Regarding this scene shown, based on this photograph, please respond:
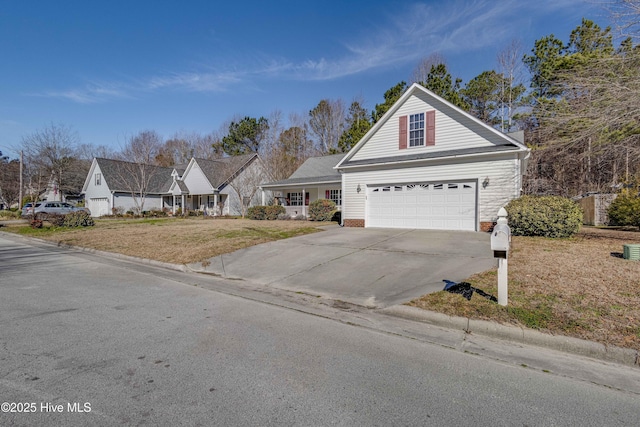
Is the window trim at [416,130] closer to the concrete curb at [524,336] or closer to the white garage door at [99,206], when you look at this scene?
the concrete curb at [524,336]

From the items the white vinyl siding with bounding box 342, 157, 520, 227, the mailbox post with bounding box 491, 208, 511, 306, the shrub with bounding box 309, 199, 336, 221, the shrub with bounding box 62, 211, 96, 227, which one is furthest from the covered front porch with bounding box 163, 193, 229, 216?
the mailbox post with bounding box 491, 208, 511, 306

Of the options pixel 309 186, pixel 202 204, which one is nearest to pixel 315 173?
pixel 309 186

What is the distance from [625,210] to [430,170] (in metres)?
9.79

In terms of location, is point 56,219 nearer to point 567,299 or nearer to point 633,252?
point 567,299

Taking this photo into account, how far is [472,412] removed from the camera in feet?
8.39

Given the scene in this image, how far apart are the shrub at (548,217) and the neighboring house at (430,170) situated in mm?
1466

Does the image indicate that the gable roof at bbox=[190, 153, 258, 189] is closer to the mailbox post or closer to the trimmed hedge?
the trimmed hedge

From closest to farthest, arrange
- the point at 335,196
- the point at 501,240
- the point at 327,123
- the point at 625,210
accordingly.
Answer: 1. the point at 501,240
2. the point at 625,210
3. the point at 335,196
4. the point at 327,123

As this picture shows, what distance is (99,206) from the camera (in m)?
35.9

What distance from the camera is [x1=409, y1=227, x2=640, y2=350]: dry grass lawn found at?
3959 millimetres

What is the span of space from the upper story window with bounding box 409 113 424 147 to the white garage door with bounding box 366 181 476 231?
2.14 meters

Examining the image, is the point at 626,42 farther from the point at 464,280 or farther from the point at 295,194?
the point at 295,194

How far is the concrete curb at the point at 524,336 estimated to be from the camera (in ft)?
11.3

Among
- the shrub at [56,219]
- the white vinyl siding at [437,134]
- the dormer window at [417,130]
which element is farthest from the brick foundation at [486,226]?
the shrub at [56,219]
